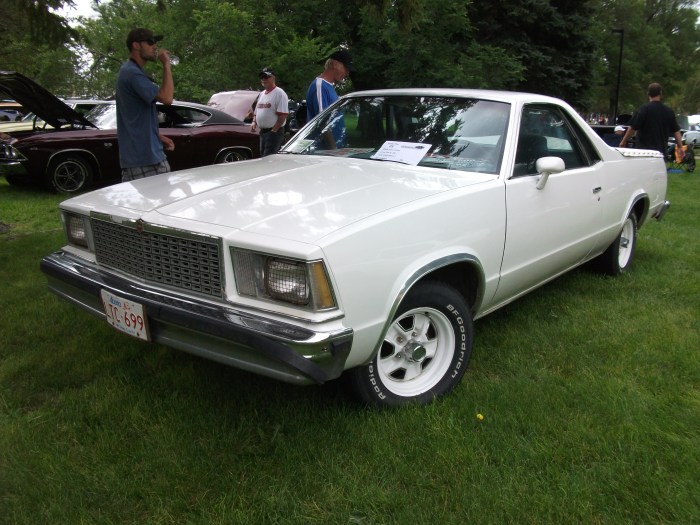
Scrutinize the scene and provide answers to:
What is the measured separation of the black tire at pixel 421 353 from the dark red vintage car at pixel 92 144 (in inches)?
222

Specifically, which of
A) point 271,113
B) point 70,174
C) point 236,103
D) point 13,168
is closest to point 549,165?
point 271,113

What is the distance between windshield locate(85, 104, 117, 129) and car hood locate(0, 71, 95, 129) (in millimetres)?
579

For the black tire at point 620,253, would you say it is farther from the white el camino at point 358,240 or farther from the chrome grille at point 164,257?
the chrome grille at point 164,257

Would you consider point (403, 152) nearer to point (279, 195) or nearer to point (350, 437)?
point (279, 195)

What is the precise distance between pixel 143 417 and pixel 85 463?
13.5 inches

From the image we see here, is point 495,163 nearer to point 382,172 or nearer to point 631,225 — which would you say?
point 382,172

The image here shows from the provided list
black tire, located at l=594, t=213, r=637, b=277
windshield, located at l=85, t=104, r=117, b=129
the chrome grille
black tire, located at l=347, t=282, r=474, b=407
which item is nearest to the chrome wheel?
black tire, located at l=347, t=282, r=474, b=407

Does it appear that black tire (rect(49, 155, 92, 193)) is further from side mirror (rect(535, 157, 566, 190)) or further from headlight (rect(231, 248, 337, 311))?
side mirror (rect(535, 157, 566, 190))

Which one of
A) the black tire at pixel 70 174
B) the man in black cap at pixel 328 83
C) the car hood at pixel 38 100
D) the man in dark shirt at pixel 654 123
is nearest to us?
the man in black cap at pixel 328 83

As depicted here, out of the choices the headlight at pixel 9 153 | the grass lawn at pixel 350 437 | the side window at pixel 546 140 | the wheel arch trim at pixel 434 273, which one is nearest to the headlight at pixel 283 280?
the wheel arch trim at pixel 434 273

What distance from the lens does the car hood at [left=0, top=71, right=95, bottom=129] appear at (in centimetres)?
577

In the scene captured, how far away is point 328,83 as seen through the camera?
5254mm

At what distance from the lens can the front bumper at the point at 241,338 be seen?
81.0 inches

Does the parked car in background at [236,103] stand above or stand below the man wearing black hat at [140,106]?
below
